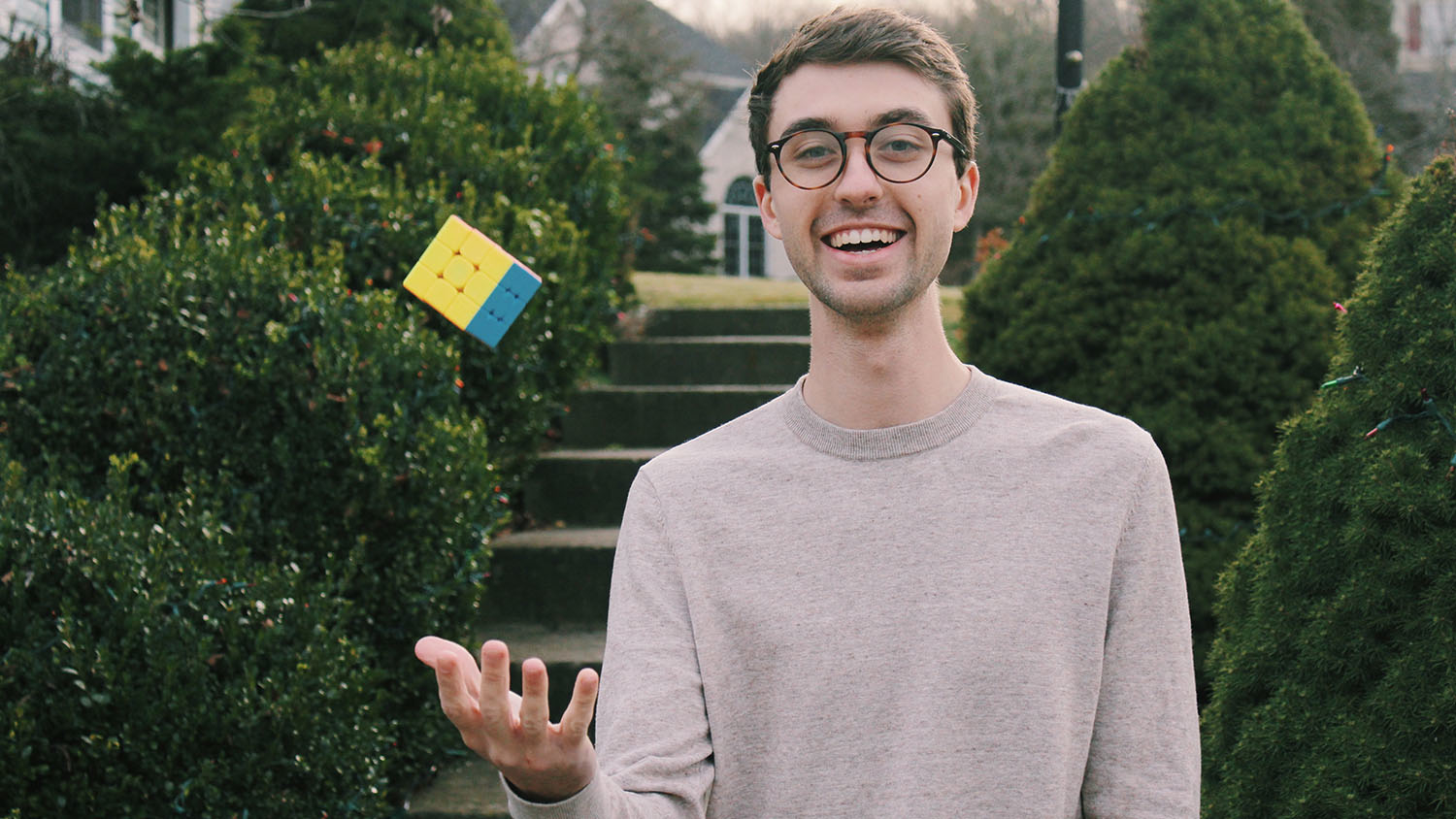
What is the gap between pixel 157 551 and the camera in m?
3.01

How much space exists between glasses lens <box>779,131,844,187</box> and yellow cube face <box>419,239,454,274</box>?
87cm

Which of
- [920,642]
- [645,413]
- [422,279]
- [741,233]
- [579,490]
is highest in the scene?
[422,279]

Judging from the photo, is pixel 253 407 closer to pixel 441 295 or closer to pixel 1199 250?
pixel 441 295

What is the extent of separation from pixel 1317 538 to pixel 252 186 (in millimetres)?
4142

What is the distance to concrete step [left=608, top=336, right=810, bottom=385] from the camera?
24.0 feet

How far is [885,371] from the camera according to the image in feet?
5.96

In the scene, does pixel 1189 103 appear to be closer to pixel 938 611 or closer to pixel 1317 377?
pixel 1317 377

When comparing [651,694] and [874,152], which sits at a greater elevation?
[874,152]

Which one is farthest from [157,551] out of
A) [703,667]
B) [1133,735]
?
[1133,735]

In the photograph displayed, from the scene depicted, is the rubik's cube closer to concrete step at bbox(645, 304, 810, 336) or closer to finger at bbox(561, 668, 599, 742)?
finger at bbox(561, 668, 599, 742)

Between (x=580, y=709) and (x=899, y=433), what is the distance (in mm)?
660

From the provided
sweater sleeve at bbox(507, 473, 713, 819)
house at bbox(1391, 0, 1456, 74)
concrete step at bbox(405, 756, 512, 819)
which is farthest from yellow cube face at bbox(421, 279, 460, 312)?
house at bbox(1391, 0, 1456, 74)

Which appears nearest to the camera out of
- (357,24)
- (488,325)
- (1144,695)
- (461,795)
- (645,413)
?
(1144,695)

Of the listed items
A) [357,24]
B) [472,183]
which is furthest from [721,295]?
[472,183]
